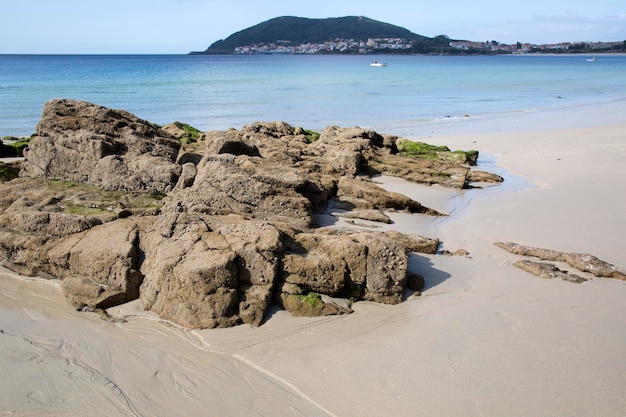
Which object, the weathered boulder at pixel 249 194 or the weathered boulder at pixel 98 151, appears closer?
the weathered boulder at pixel 249 194

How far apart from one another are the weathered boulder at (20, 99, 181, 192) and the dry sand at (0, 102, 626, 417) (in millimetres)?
3420

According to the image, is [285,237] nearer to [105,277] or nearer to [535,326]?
[105,277]

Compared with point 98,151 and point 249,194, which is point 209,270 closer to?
point 249,194

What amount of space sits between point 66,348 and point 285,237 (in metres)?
2.77

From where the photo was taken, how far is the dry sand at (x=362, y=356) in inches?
191

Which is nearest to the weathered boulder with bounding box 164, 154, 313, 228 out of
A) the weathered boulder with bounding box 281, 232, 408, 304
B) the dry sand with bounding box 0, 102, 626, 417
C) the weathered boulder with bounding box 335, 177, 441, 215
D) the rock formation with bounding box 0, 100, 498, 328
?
the rock formation with bounding box 0, 100, 498, 328

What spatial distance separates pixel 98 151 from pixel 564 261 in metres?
8.42

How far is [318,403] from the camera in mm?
4844

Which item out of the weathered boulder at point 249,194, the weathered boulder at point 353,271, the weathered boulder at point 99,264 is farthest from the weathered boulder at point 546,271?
the weathered boulder at point 99,264

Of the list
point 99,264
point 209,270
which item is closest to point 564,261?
point 209,270

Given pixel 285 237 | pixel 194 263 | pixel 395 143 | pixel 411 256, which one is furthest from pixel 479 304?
pixel 395 143

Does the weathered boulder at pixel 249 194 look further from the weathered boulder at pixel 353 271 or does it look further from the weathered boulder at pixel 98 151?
the weathered boulder at pixel 353 271

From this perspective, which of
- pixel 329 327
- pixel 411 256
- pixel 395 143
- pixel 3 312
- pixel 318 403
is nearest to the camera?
pixel 318 403

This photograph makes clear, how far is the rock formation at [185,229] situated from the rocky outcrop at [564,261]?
1276mm
